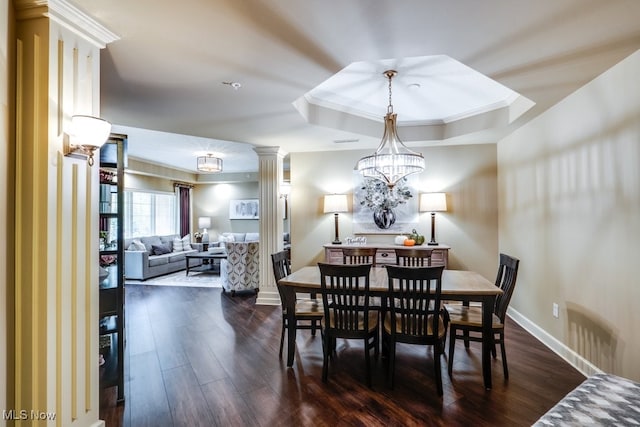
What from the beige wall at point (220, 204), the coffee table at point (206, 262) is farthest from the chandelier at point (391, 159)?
the beige wall at point (220, 204)

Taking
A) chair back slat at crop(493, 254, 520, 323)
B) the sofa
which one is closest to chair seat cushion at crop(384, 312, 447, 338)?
chair back slat at crop(493, 254, 520, 323)

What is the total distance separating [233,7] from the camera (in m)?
1.66

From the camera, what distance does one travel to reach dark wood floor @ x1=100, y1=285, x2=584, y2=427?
2111 mm

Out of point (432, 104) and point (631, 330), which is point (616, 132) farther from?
point (432, 104)

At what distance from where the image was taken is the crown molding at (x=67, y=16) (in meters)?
1.55

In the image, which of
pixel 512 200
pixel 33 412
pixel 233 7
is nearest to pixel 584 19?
pixel 233 7

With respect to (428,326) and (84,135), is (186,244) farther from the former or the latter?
(428,326)

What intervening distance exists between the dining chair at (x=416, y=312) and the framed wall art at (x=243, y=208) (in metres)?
7.45

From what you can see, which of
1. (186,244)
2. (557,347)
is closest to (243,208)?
(186,244)

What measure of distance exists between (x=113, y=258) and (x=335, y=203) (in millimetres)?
3160

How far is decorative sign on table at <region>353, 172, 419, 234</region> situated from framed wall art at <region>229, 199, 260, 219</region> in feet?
16.9

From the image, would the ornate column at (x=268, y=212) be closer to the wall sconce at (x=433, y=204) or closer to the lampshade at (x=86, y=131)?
the wall sconce at (x=433, y=204)

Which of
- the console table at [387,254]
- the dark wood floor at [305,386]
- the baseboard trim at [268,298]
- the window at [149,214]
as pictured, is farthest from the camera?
the window at [149,214]

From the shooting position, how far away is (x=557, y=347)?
3.03 m
